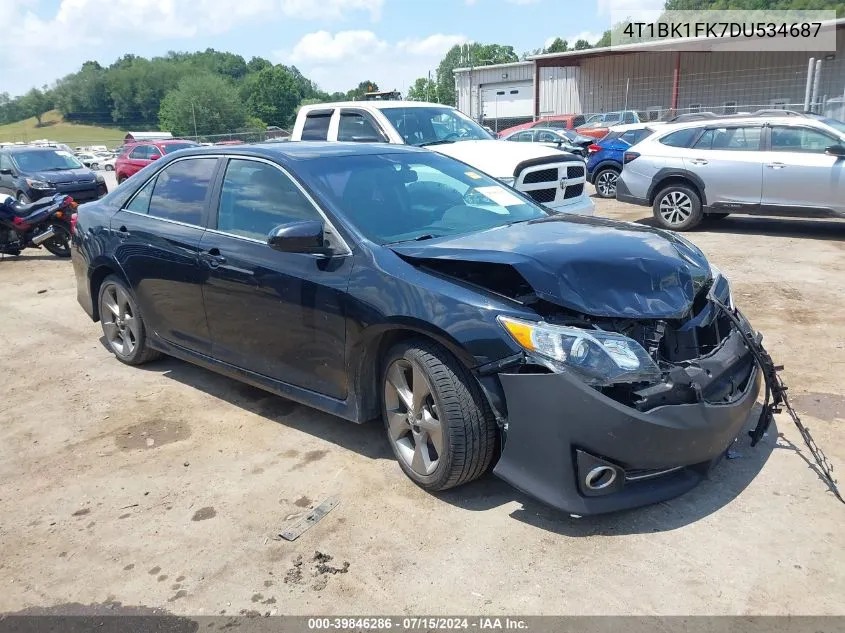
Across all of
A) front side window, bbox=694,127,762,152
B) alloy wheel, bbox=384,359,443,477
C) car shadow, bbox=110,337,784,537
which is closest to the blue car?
front side window, bbox=694,127,762,152

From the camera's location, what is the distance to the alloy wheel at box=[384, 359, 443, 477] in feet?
10.8

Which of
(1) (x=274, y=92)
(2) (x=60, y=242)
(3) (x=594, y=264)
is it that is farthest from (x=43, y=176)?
(1) (x=274, y=92)

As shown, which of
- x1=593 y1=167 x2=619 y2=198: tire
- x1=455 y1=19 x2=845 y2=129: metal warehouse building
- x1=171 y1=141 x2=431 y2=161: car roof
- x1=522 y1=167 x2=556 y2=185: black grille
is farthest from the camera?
x1=455 y1=19 x2=845 y2=129: metal warehouse building

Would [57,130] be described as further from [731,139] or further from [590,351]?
[590,351]

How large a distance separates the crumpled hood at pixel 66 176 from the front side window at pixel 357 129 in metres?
8.54

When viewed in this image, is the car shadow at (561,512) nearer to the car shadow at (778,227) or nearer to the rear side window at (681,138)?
the car shadow at (778,227)

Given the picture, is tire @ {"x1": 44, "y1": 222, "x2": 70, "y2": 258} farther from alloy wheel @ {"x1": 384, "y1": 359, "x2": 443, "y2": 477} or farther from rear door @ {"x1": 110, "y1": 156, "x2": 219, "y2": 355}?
alloy wheel @ {"x1": 384, "y1": 359, "x2": 443, "y2": 477}

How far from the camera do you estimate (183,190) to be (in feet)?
15.5

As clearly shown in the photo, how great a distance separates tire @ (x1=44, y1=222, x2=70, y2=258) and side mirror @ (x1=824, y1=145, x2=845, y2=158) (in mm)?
11048

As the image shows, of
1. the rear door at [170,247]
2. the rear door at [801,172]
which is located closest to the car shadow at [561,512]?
the rear door at [170,247]

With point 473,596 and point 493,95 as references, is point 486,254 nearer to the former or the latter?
point 473,596

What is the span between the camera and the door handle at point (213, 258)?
420 cm

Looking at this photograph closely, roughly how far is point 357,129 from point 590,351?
22.6 ft

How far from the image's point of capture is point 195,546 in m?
3.17
